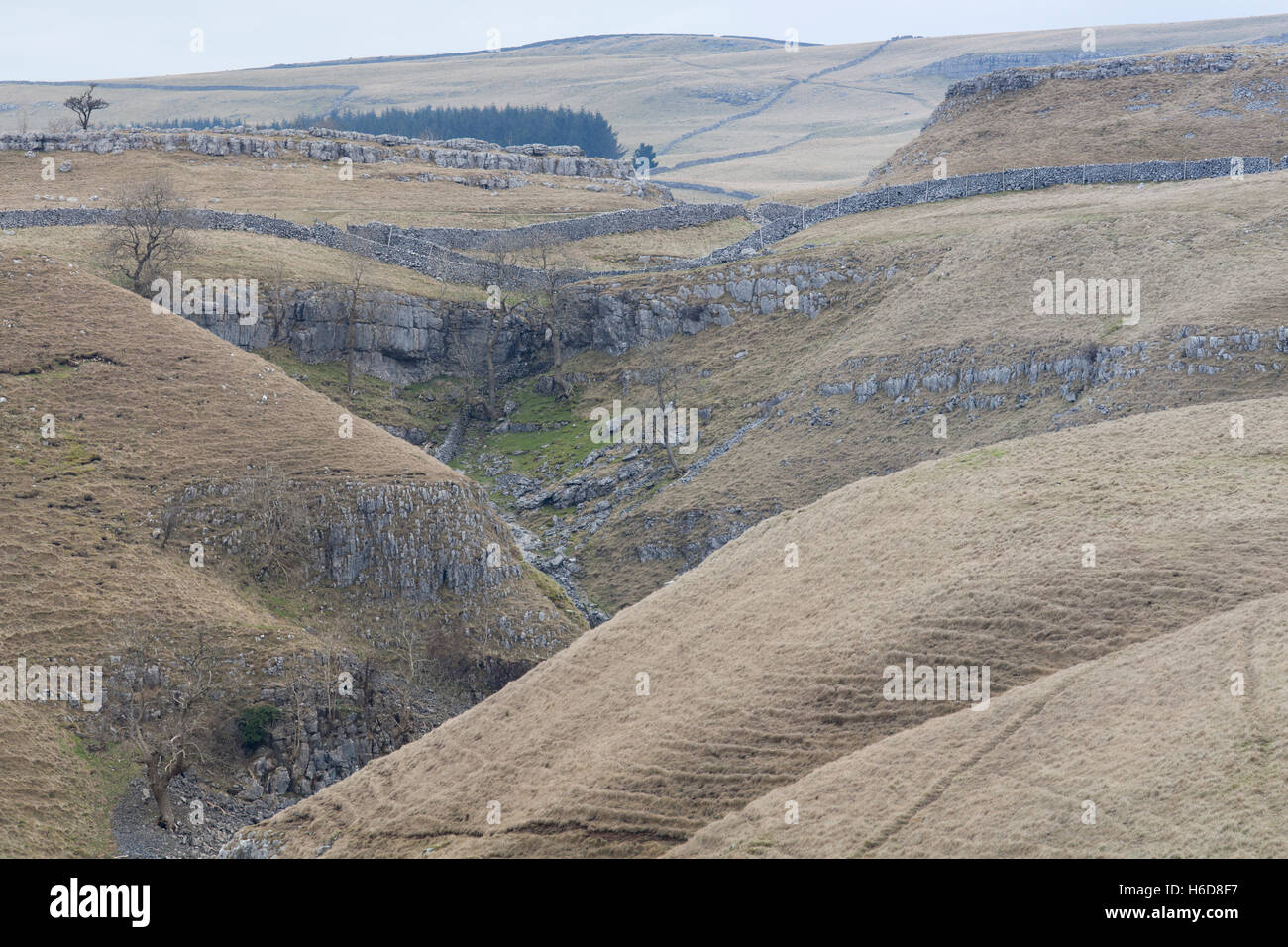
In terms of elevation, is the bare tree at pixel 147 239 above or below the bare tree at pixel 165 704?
above

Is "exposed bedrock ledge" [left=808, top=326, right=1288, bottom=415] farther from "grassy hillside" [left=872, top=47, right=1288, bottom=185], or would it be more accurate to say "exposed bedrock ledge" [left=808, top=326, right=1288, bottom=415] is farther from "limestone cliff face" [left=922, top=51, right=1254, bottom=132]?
"limestone cliff face" [left=922, top=51, right=1254, bottom=132]

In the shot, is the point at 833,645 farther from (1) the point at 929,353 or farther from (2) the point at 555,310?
(2) the point at 555,310

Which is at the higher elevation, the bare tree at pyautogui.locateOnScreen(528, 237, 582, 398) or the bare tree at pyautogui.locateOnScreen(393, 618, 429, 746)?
the bare tree at pyautogui.locateOnScreen(528, 237, 582, 398)

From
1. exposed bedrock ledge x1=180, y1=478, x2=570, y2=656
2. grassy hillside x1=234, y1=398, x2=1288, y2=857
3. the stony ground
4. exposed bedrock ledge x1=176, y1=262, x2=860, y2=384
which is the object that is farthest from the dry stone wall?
the stony ground

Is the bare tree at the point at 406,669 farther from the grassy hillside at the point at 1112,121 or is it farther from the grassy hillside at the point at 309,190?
the grassy hillside at the point at 1112,121

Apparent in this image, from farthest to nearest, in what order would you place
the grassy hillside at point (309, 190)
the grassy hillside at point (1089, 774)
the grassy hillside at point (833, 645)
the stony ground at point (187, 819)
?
the grassy hillside at point (309, 190) → the stony ground at point (187, 819) → the grassy hillside at point (833, 645) → the grassy hillside at point (1089, 774)

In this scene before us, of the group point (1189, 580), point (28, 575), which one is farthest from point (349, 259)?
point (1189, 580)

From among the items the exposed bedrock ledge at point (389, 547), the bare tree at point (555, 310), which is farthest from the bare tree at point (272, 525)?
the bare tree at point (555, 310)
